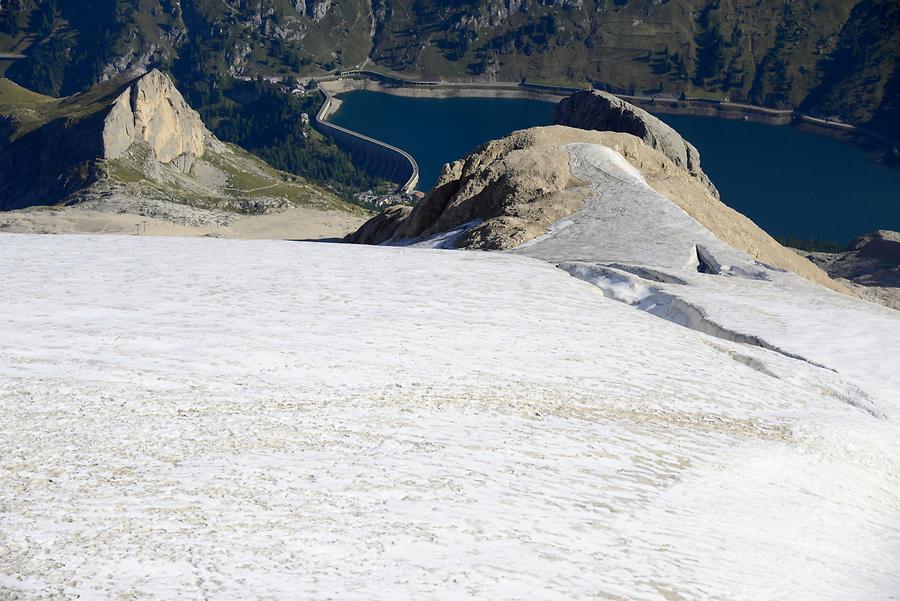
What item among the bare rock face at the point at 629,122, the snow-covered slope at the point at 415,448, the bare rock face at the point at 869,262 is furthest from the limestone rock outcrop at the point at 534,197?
the bare rock face at the point at 869,262

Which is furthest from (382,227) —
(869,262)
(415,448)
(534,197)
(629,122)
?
(869,262)

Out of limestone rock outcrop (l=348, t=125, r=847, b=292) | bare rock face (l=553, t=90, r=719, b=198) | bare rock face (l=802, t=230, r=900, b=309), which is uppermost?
bare rock face (l=553, t=90, r=719, b=198)

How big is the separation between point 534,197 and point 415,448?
2907cm

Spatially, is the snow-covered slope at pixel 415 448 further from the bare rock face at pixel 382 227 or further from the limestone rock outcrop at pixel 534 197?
the bare rock face at pixel 382 227

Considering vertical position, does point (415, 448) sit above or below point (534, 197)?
below

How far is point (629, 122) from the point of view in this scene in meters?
106

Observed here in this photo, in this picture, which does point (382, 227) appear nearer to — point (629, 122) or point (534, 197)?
point (534, 197)

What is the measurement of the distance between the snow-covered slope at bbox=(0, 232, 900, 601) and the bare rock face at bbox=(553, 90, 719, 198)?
69351 mm

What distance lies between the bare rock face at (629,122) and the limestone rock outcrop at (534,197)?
130ft

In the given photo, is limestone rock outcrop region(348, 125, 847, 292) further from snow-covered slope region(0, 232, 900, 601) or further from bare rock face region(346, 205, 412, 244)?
snow-covered slope region(0, 232, 900, 601)

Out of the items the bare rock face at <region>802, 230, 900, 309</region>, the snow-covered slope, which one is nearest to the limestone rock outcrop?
the snow-covered slope

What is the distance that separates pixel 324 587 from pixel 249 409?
7.08 meters

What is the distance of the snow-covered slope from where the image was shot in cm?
1451

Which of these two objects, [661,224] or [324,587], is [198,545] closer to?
[324,587]
